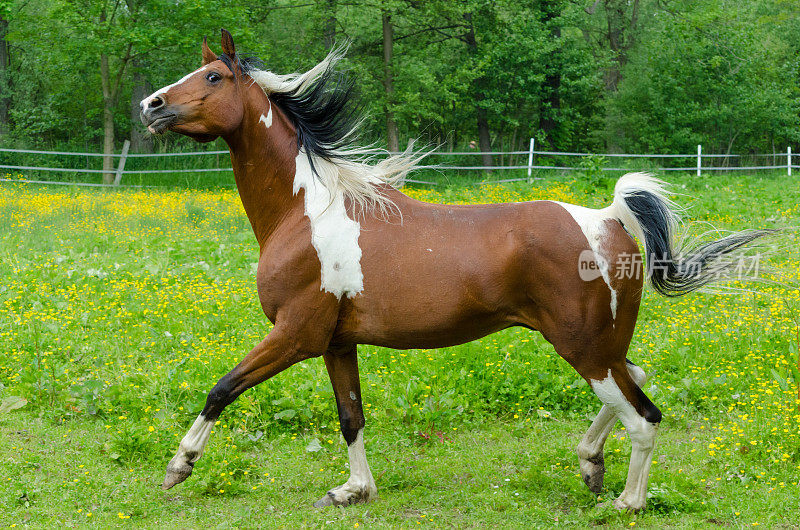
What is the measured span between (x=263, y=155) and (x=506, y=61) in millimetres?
23456

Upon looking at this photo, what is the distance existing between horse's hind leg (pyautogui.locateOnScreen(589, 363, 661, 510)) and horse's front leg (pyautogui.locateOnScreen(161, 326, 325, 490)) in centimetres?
160

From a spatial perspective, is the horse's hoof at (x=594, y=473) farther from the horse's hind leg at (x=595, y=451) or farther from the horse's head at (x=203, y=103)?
the horse's head at (x=203, y=103)

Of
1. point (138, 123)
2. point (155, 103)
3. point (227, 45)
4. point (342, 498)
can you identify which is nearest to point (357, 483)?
point (342, 498)

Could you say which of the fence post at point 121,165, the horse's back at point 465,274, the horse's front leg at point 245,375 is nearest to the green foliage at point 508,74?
the fence post at point 121,165

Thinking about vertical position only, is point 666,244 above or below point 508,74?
below

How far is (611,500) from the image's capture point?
436 centimetres

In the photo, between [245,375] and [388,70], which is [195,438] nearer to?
[245,375]

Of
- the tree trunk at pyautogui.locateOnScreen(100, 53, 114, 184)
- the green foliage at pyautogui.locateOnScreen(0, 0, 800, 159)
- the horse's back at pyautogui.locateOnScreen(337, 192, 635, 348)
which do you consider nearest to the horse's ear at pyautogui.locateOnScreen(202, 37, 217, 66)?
the horse's back at pyautogui.locateOnScreen(337, 192, 635, 348)

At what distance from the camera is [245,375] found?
13.5 ft

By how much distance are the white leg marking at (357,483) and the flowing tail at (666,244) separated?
198 centimetres

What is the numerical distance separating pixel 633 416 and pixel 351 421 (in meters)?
1.63

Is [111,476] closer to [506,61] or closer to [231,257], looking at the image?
[231,257]

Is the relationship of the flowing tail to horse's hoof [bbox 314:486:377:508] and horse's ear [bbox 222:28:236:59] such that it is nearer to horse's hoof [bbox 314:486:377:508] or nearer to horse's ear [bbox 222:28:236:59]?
horse's hoof [bbox 314:486:377:508]

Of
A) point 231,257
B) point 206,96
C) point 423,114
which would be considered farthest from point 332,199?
point 423,114
